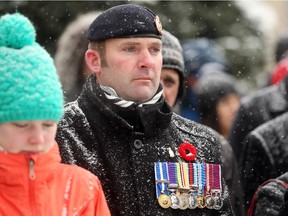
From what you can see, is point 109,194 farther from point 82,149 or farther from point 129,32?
point 129,32

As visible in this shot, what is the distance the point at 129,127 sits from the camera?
17.6 feet

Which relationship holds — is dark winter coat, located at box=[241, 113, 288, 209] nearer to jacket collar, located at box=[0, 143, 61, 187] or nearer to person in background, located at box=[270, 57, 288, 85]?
person in background, located at box=[270, 57, 288, 85]

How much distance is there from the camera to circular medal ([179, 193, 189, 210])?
542 centimetres

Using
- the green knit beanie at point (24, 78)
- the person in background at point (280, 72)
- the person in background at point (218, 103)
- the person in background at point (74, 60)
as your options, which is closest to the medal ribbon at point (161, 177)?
the green knit beanie at point (24, 78)

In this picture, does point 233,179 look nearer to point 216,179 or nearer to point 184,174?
point 216,179

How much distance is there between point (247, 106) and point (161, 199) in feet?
9.36

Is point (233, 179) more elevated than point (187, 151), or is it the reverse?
point (187, 151)

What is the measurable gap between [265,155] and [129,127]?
5.41 feet

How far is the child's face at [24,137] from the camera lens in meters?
4.54

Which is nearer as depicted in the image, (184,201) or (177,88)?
(184,201)

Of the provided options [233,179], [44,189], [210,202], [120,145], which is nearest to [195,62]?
[233,179]

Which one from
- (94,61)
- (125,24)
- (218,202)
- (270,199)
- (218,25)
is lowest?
(218,25)

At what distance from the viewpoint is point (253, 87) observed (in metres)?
15.6

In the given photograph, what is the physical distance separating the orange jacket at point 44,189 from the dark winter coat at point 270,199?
1.25 meters
